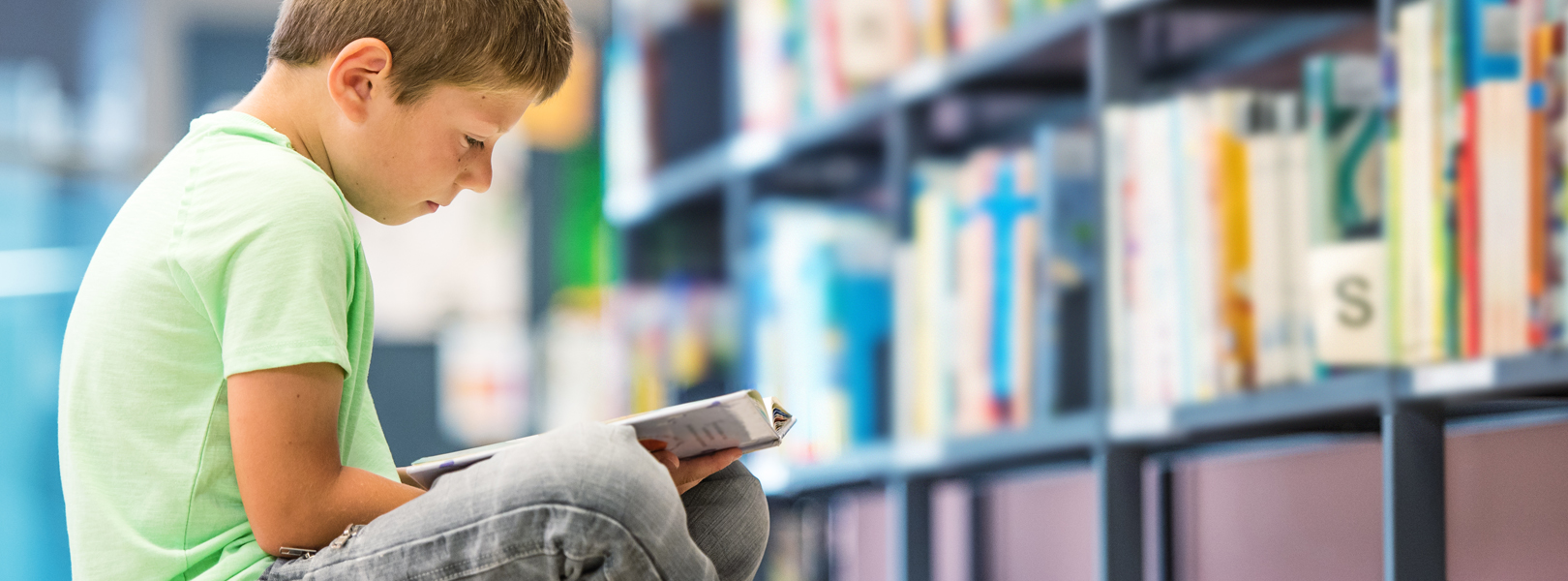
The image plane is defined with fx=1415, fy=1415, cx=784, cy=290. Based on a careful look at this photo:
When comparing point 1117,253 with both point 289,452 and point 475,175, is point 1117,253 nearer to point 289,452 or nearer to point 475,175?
point 475,175

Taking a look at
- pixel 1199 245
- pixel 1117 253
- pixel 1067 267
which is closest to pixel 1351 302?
pixel 1199 245

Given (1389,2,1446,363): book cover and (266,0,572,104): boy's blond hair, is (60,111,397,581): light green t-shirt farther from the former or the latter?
(1389,2,1446,363): book cover

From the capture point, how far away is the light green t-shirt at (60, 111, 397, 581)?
851 millimetres

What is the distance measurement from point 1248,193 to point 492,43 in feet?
2.53

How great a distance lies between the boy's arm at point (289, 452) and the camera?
825 mm

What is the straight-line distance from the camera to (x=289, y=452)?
2.71 ft

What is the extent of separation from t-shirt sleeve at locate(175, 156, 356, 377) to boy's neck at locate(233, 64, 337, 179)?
4.2 inches

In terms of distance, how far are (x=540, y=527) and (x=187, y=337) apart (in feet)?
0.87

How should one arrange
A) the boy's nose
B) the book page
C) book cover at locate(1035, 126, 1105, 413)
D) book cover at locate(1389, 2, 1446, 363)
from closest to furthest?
1. the book page
2. the boy's nose
3. book cover at locate(1389, 2, 1446, 363)
4. book cover at locate(1035, 126, 1105, 413)

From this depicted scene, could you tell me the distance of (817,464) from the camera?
2.19m

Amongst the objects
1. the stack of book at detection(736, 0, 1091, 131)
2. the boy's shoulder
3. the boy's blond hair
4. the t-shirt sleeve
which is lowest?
the t-shirt sleeve

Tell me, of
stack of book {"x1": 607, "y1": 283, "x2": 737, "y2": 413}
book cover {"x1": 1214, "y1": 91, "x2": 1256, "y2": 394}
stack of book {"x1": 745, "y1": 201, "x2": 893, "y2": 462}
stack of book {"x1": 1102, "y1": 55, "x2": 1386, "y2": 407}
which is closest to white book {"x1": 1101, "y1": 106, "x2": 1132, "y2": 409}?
stack of book {"x1": 1102, "y1": 55, "x2": 1386, "y2": 407}

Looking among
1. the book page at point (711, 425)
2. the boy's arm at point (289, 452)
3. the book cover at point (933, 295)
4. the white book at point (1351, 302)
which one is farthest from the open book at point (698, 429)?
the book cover at point (933, 295)

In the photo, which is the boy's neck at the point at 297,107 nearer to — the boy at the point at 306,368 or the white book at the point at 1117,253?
the boy at the point at 306,368
